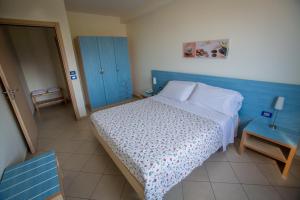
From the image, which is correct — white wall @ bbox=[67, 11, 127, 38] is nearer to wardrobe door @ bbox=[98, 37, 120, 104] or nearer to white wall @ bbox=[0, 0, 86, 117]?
wardrobe door @ bbox=[98, 37, 120, 104]

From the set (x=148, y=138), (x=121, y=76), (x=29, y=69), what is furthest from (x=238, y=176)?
(x=29, y=69)

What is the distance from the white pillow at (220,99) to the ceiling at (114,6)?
1.99 meters

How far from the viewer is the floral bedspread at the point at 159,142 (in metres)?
1.24

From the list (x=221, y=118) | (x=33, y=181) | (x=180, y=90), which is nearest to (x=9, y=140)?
(x=33, y=181)

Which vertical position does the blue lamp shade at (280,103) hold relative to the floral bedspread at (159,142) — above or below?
above

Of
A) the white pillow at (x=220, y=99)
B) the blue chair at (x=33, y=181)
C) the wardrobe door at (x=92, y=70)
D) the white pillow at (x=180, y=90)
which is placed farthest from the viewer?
the wardrobe door at (x=92, y=70)

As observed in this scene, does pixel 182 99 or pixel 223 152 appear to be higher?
pixel 182 99

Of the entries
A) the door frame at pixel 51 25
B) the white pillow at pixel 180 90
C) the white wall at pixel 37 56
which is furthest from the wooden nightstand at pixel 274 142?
the white wall at pixel 37 56

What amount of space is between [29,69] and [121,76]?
2.62m

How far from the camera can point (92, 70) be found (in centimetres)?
361

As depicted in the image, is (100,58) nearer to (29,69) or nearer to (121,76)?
(121,76)

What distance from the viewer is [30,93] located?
13.3 feet

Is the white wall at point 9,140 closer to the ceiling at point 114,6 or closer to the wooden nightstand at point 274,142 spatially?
the ceiling at point 114,6

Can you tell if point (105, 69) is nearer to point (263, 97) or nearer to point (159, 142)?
point (159, 142)
